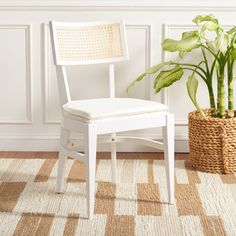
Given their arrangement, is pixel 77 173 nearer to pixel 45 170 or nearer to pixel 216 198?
pixel 45 170

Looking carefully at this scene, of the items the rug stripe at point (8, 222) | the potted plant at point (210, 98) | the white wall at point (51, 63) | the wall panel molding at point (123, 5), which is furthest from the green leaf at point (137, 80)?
→ the rug stripe at point (8, 222)

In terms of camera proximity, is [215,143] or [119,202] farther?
[215,143]

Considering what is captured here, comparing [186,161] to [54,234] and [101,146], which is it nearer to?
[101,146]

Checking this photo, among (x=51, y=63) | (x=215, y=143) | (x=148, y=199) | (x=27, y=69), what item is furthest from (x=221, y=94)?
(x=27, y=69)

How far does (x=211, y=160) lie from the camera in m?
3.47

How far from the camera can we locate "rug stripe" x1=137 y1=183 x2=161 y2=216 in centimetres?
283

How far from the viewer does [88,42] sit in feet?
10.5

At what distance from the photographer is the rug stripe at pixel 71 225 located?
8.46 feet

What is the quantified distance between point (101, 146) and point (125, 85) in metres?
0.40

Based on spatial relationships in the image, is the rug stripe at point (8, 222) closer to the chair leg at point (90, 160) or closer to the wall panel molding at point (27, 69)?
the chair leg at point (90, 160)

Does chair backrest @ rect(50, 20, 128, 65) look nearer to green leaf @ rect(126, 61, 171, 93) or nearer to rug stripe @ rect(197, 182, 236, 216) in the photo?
green leaf @ rect(126, 61, 171, 93)

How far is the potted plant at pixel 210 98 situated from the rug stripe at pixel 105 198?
581 mm

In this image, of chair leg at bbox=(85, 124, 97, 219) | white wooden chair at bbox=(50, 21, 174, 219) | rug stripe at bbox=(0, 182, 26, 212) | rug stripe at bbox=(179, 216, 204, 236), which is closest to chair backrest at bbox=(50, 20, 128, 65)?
white wooden chair at bbox=(50, 21, 174, 219)

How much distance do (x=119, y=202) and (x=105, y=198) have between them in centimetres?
9
